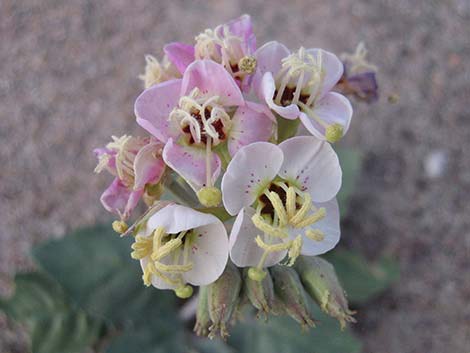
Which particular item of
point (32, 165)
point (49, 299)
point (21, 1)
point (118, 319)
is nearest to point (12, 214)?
point (32, 165)

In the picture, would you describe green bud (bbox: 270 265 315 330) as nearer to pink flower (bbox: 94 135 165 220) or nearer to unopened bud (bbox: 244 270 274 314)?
unopened bud (bbox: 244 270 274 314)

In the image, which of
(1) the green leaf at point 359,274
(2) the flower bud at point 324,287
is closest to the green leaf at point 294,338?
(1) the green leaf at point 359,274

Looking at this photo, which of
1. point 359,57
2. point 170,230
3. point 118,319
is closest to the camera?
point 170,230

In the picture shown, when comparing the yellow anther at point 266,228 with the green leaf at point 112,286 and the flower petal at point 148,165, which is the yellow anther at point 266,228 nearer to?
the flower petal at point 148,165

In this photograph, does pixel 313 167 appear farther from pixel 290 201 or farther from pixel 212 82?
pixel 212 82

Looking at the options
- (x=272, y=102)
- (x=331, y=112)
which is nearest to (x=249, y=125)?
(x=272, y=102)

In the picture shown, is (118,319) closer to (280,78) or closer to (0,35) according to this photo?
(280,78)
